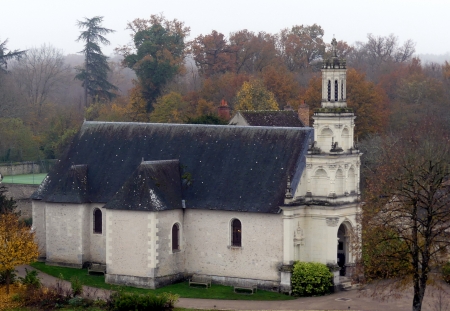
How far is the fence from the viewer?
82.2 metres

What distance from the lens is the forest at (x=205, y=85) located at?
86.6 meters

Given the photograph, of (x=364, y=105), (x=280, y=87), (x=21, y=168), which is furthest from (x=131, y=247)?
(x=280, y=87)

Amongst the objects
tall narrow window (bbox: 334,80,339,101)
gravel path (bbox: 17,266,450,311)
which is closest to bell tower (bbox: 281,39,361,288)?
tall narrow window (bbox: 334,80,339,101)

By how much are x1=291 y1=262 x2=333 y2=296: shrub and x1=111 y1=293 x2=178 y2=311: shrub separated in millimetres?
6308

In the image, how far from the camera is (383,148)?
70.4 metres

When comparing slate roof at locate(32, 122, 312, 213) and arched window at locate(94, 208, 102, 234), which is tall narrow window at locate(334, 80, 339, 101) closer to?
slate roof at locate(32, 122, 312, 213)

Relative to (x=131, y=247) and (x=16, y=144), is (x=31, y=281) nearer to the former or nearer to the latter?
(x=131, y=247)

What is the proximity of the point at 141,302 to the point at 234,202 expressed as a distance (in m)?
8.11

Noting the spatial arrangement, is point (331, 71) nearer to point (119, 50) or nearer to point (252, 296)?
point (252, 296)

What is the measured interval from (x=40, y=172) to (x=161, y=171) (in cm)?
3392

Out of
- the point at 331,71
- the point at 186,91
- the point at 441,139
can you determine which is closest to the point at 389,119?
the point at 441,139

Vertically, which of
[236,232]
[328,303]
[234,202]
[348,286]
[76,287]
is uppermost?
[234,202]

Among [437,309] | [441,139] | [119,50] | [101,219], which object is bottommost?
Result: [437,309]

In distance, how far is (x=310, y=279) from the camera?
49344 millimetres
